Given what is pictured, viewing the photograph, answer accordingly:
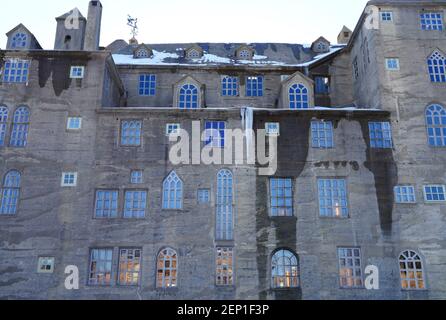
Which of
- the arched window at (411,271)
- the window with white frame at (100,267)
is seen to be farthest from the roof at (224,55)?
the arched window at (411,271)

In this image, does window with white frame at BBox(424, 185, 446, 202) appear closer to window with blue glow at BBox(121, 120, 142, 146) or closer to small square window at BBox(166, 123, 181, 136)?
small square window at BBox(166, 123, 181, 136)

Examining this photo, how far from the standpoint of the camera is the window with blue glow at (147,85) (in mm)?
38906

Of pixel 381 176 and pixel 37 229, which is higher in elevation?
pixel 381 176

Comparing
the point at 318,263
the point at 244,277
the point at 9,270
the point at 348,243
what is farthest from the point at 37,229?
the point at 348,243

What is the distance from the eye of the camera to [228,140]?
31.9 m

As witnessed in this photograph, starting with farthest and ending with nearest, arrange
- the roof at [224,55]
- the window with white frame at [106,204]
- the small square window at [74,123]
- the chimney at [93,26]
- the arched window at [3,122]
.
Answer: the roof at [224,55], the chimney at [93,26], the small square window at [74,123], the arched window at [3,122], the window with white frame at [106,204]

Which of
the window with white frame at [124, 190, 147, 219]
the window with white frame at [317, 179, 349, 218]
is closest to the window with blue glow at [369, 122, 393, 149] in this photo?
the window with white frame at [317, 179, 349, 218]

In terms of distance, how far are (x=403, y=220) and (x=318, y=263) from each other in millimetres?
6333

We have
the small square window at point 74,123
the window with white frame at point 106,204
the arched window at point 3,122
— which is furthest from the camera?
the small square window at point 74,123

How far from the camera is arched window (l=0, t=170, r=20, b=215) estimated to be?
30.2 meters

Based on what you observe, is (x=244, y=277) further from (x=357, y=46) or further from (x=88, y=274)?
(x=357, y=46)

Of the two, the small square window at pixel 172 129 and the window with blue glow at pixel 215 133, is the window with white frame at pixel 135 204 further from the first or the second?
the window with blue glow at pixel 215 133

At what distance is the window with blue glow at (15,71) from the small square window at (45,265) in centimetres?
1301

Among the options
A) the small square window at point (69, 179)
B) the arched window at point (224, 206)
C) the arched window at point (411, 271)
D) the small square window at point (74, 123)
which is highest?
the small square window at point (74, 123)
